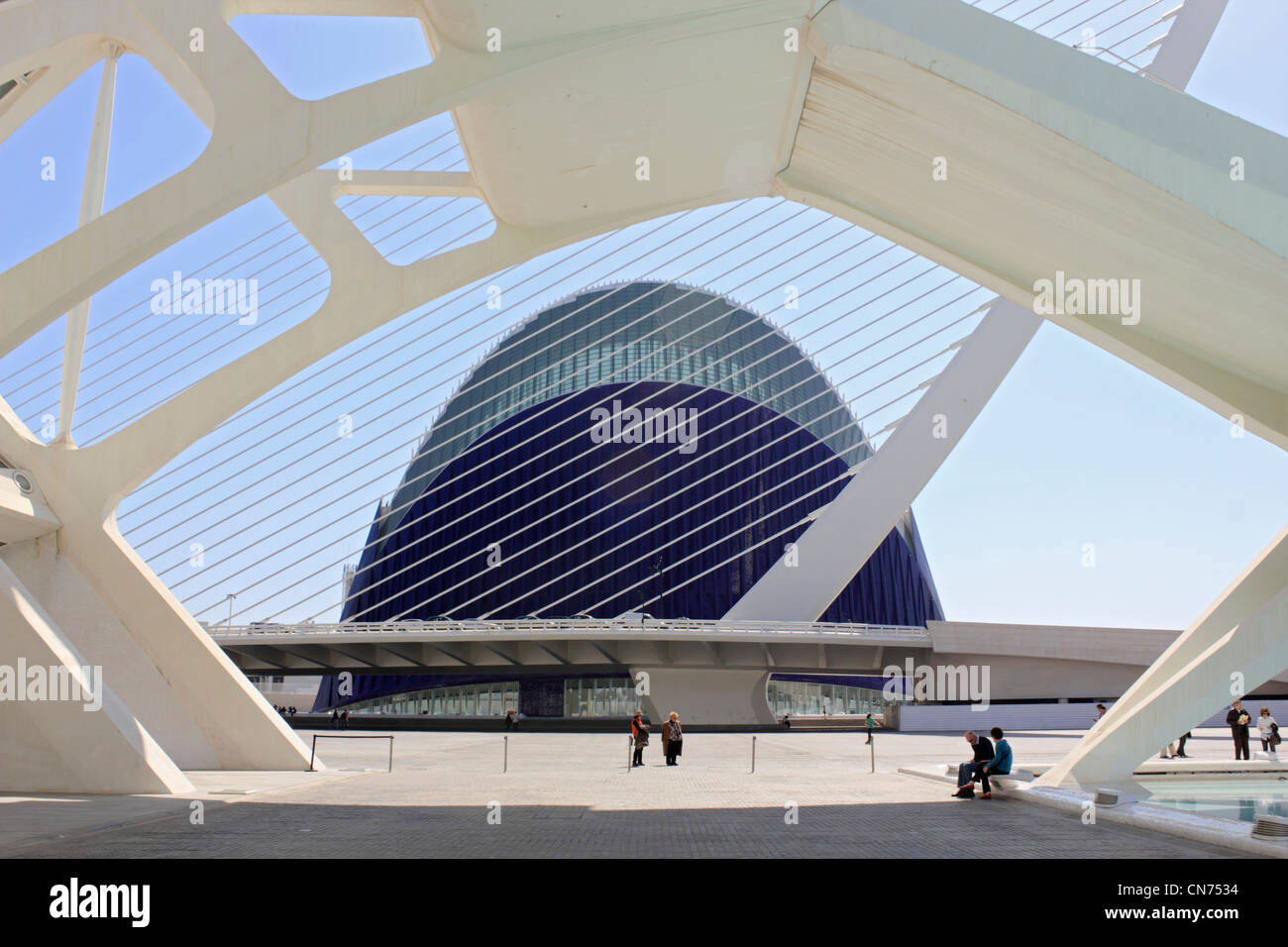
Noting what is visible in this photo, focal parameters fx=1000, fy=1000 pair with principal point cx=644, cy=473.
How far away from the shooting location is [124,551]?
528 inches

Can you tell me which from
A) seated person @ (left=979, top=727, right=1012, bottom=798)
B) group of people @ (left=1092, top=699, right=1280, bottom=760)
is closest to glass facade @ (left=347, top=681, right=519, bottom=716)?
group of people @ (left=1092, top=699, right=1280, bottom=760)

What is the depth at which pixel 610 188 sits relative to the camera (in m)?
13.7

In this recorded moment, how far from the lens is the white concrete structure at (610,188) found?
804cm

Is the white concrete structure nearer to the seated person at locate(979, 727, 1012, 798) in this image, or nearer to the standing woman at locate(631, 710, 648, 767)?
the seated person at locate(979, 727, 1012, 798)

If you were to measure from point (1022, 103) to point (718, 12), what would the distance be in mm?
3211

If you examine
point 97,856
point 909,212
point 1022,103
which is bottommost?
point 97,856

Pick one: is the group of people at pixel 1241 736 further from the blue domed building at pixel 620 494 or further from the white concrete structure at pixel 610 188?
the blue domed building at pixel 620 494

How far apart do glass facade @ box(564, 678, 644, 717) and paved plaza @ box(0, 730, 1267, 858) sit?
38908 millimetres

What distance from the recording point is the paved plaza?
7.52m

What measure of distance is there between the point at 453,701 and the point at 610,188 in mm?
51914

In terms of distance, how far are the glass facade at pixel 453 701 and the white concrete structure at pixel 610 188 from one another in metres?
46.1
